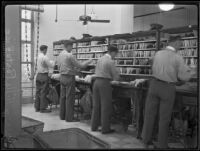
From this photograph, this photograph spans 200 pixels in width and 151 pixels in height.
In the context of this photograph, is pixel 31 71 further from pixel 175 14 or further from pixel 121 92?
pixel 175 14

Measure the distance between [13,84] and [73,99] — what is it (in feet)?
4.93

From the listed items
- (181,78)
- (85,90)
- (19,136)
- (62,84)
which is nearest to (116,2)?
(181,78)

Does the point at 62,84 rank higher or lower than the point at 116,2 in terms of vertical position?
lower

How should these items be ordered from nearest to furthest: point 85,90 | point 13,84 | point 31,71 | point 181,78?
point 181,78
point 13,84
point 31,71
point 85,90

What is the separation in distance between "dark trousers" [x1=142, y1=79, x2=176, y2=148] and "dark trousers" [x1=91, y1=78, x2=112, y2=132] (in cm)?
52

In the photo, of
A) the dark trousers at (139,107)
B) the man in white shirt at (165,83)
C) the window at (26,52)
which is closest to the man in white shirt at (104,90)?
the dark trousers at (139,107)

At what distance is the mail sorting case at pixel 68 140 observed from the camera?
8.14 feet

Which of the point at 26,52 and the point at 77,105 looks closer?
the point at 26,52

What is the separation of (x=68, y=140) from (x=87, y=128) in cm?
70

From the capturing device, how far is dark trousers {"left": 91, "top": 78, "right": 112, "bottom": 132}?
3137 mm

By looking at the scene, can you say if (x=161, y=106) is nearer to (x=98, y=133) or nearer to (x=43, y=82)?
(x=98, y=133)

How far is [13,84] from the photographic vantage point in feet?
9.26

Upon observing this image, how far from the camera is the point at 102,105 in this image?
3.18m

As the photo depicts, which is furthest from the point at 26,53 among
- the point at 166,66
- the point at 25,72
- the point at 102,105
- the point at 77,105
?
the point at 166,66
